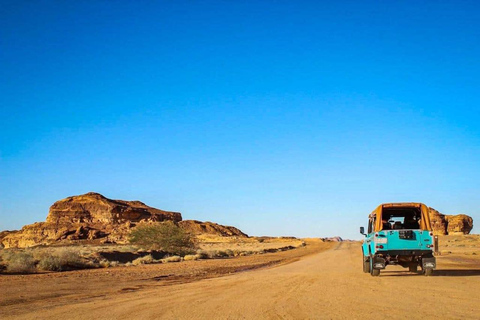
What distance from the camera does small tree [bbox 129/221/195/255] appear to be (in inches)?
1864

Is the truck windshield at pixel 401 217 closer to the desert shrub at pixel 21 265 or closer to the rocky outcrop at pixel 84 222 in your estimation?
the desert shrub at pixel 21 265

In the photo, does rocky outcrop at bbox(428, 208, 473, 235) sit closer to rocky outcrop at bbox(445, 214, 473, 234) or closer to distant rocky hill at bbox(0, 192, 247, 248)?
rocky outcrop at bbox(445, 214, 473, 234)

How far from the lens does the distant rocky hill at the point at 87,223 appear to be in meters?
109

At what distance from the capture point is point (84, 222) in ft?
419

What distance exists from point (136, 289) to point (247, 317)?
746cm

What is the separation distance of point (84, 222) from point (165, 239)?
289 ft

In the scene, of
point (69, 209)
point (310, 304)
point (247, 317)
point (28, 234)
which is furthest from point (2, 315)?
point (69, 209)

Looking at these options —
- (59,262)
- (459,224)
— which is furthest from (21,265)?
(459,224)

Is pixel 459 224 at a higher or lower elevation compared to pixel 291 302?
higher

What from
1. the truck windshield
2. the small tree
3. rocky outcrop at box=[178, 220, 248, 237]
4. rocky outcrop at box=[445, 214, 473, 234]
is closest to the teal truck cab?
the truck windshield

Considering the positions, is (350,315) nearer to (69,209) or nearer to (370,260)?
(370,260)

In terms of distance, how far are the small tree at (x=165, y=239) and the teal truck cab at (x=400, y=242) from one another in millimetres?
30890

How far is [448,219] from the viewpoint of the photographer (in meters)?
151

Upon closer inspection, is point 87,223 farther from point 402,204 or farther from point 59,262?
point 402,204
